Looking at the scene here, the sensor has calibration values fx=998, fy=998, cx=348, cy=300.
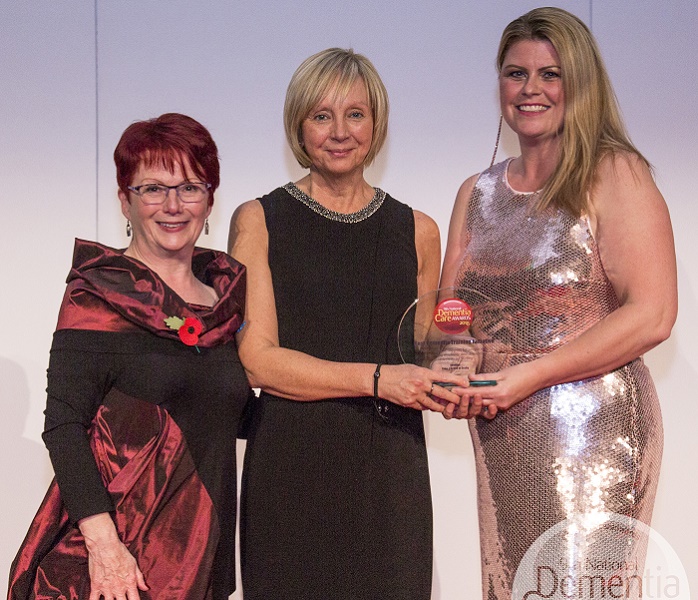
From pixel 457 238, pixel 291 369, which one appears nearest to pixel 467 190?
pixel 457 238

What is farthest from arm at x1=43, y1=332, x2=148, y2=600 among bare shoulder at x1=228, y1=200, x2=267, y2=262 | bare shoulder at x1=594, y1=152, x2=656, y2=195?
bare shoulder at x1=594, y1=152, x2=656, y2=195

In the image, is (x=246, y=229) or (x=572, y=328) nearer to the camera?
(x=572, y=328)

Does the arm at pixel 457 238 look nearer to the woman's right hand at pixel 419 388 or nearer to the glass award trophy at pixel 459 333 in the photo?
the glass award trophy at pixel 459 333

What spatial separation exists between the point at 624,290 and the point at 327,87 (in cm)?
81

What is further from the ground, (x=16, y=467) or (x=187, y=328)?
(x=187, y=328)

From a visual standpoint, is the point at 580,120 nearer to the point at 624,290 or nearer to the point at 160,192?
the point at 624,290

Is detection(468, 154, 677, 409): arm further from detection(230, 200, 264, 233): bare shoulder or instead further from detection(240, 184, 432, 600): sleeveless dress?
detection(230, 200, 264, 233): bare shoulder

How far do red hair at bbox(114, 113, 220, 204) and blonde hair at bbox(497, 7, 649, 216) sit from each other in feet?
2.55

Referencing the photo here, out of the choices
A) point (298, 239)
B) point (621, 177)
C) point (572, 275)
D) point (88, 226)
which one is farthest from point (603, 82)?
point (88, 226)

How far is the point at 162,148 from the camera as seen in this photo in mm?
2104

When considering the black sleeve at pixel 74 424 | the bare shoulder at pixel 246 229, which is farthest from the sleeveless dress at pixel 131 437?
the bare shoulder at pixel 246 229

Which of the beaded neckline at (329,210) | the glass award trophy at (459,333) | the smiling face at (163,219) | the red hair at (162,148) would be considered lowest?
the glass award trophy at (459,333)

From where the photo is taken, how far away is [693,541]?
134 inches

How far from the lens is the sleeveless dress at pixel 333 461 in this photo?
2270mm
